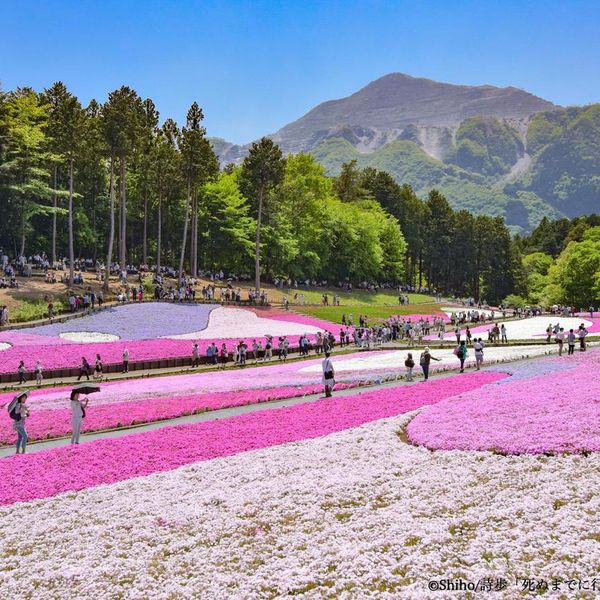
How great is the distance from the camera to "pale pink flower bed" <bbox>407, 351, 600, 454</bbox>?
1755cm

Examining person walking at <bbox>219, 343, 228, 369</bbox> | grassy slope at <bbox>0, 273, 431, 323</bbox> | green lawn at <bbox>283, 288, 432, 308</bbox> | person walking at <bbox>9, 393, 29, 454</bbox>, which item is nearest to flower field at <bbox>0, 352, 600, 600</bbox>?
person walking at <bbox>9, 393, 29, 454</bbox>

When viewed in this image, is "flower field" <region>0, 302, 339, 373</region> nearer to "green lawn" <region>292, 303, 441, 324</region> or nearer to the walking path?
"green lawn" <region>292, 303, 441, 324</region>

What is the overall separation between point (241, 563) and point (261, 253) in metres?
78.3

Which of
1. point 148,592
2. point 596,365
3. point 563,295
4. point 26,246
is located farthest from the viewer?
point 563,295

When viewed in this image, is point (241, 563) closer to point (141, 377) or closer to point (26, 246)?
point (141, 377)

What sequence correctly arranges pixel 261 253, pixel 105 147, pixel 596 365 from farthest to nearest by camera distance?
pixel 261 253 < pixel 105 147 < pixel 596 365

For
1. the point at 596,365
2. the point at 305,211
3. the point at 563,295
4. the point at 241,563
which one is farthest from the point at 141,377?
the point at 563,295

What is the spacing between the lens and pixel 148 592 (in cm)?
1169

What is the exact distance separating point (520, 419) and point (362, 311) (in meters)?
56.3

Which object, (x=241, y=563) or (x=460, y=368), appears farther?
(x=460, y=368)

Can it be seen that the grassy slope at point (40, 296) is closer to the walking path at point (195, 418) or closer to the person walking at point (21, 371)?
the person walking at point (21, 371)

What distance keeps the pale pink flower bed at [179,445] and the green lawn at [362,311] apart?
139ft

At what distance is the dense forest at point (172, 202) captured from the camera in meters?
70.4

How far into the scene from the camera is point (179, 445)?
21.6 meters
